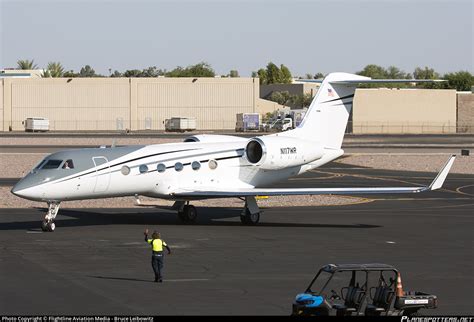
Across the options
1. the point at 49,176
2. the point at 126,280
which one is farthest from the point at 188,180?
the point at 126,280

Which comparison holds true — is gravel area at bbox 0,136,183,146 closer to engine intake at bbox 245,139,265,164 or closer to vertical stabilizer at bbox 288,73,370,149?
vertical stabilizer at bbox 288,73,370,149

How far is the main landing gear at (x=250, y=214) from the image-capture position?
1398 inches

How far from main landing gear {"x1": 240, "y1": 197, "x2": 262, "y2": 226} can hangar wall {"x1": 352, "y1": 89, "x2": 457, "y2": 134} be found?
90797 millimetres

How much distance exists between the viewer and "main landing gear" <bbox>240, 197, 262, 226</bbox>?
35500mm

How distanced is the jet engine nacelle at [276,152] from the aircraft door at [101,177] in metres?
5.60

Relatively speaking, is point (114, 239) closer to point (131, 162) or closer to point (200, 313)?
point (131, 162)

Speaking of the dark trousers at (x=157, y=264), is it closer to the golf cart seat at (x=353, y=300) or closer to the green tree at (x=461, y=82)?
the golf cart seat at (x=353, y=300)

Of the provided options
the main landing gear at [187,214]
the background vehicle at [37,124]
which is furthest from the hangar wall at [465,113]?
the main landing gear at [187,214]

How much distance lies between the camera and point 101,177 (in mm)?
33625

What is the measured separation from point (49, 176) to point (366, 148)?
52.2 m

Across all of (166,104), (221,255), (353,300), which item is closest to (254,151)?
(221,255)

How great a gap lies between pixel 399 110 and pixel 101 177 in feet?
314

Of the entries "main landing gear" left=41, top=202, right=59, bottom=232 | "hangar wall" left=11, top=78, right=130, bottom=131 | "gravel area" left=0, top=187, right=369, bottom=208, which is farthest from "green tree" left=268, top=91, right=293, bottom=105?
"main landing gear" left=41, top=202, right=59, bottom=232

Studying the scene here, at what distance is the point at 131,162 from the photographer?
112ft
